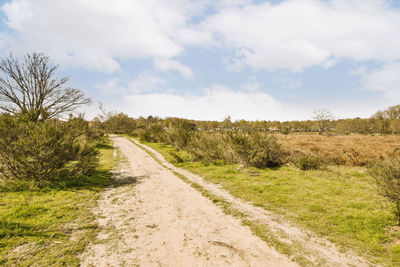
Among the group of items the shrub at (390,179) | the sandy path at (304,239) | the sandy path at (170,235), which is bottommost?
the sandy path at (170,235)

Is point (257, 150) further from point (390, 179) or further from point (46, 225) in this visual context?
point (46, 225)

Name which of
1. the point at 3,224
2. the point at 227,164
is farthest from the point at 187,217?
the point at 227,164

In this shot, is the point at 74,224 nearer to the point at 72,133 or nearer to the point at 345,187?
the point at 72,133

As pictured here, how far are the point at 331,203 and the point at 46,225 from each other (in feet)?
29.8

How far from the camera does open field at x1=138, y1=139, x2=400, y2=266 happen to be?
4254 mm

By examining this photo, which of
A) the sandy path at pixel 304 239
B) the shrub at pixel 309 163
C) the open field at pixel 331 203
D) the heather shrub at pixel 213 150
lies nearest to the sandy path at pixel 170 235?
the sandy path at pixel 304 239

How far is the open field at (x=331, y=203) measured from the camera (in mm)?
4254

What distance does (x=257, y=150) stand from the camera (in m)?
12.1

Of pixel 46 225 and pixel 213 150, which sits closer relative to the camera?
pixel 46 225

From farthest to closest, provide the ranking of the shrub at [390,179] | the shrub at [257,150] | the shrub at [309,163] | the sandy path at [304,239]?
1. the shrub at [257,150]
2. the shrub at [309,163]
3. the shrub at [390,179]
4. the sandy path at [304,239]

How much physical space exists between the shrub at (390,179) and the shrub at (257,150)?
6.87 metres

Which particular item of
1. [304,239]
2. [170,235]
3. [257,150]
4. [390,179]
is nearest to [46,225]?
[170,235]

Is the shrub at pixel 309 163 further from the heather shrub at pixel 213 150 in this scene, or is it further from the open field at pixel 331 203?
the heather shrub at pixel 213 150

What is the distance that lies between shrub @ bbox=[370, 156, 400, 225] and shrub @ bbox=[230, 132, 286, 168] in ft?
22.6
